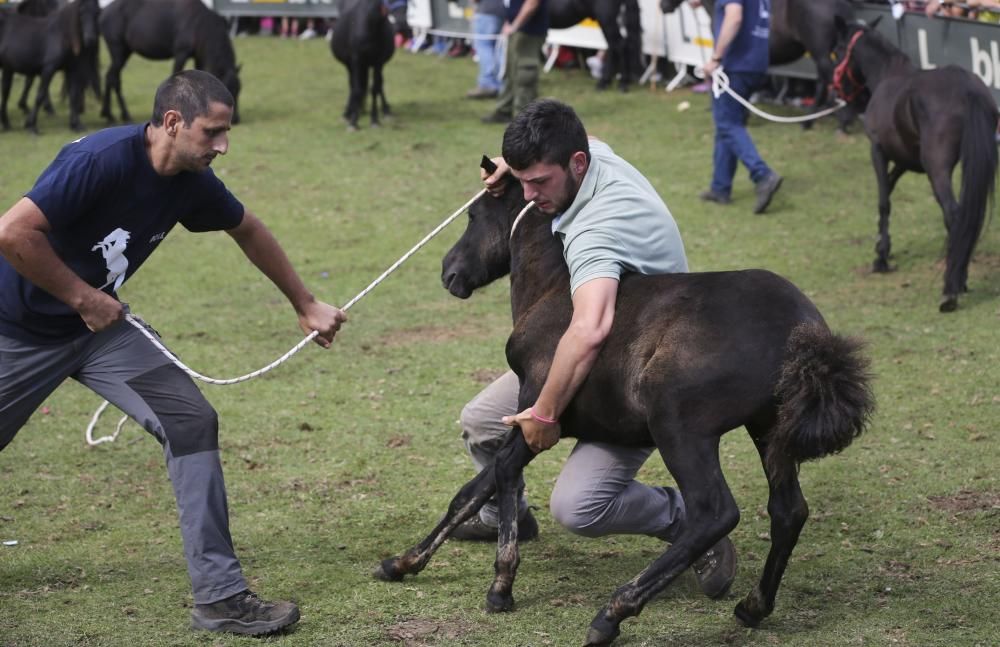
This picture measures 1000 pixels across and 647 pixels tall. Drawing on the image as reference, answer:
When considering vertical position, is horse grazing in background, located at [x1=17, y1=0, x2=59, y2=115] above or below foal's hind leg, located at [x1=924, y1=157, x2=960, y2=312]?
below

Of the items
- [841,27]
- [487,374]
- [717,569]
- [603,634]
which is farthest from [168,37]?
[603,634]

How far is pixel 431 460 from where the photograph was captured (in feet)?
21.0

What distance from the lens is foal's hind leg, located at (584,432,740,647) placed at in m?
4.09

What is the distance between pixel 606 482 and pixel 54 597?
6.90 ft

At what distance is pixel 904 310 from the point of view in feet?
29.1

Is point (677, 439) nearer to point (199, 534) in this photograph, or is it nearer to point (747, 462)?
point (199, 534)

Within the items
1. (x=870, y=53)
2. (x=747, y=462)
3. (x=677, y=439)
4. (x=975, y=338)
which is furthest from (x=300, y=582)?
(x=870, y=53)

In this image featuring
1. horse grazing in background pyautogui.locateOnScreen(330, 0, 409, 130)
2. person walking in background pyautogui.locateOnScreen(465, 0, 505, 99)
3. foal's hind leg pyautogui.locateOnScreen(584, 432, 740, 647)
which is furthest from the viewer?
person walking in background pyautogui.locateOnScreen(465, 0, 505, 99)

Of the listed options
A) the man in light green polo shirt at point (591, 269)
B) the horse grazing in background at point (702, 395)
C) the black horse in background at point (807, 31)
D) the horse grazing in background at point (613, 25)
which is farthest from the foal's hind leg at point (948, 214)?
the horse grazing in background at point (613, 25)

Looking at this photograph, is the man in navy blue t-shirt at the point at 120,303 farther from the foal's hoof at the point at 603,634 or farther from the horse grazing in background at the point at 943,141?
the horse grazing in background at the point at 943,141

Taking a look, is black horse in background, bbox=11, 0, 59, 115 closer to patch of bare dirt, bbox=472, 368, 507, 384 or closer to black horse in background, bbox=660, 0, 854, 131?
black horse in background, bbox=660, 0, 854, 131

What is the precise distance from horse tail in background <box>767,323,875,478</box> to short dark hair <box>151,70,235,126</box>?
204 cm

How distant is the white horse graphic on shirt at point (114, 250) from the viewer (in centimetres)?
443

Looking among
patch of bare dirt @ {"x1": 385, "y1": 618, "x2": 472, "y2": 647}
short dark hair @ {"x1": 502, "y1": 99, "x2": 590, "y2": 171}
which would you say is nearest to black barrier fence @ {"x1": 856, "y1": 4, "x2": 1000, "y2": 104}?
short dark hair @ {"x1": 502, "y1": 99, "x2": 590, "y2": 171}
